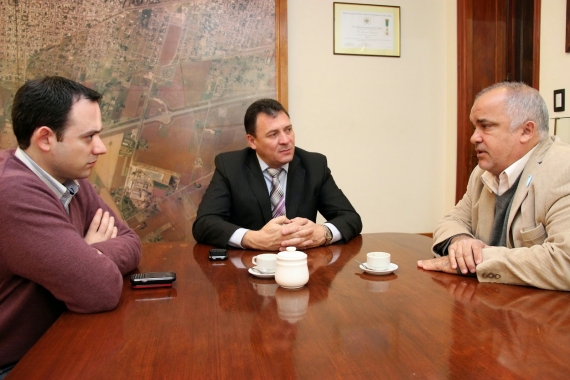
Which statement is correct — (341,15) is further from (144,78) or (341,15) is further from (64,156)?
(64,156)

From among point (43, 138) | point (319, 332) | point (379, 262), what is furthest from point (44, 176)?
point (379, 262)

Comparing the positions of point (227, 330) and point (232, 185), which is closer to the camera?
point (227, 330)

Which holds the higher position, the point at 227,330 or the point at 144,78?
the point at 144,78

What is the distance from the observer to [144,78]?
3.14 metres

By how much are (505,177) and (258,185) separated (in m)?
1.14

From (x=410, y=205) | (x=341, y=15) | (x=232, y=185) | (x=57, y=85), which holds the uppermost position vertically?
(x=341, y=15)

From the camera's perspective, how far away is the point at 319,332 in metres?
0.94

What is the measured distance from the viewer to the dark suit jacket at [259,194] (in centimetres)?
221

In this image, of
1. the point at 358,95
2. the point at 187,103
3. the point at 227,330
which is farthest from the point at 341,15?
the point at 227,330

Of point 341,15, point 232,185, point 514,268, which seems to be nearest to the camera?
point 514,268

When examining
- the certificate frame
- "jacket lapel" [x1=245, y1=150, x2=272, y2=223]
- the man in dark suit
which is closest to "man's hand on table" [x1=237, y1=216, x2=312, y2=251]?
the man in dark suit

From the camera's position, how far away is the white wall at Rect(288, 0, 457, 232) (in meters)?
3.41

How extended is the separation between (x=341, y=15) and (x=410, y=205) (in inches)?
63.9

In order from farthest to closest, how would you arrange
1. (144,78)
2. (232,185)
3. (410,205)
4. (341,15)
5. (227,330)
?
(410,205) → (341,15) → (144,78) → (232,185) → (227,330)
